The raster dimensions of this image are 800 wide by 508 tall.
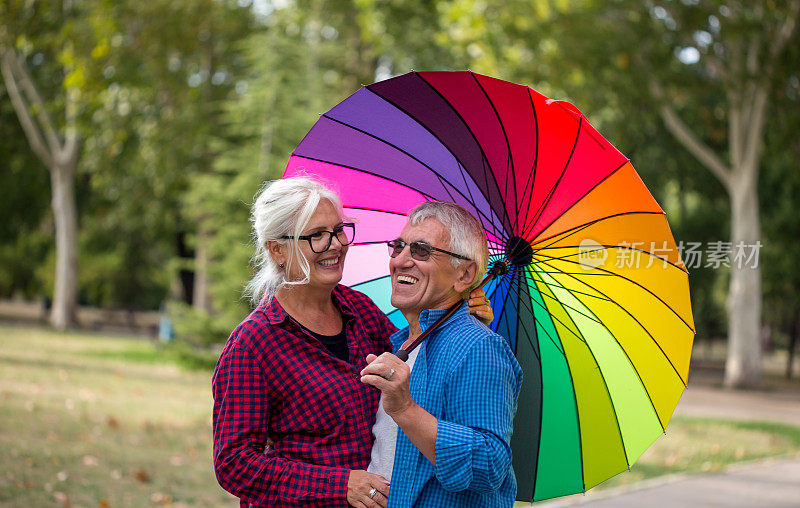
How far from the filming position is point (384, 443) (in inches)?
115

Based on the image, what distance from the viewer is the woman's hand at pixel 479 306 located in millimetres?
3072

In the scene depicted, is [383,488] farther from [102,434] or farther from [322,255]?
[102,434]

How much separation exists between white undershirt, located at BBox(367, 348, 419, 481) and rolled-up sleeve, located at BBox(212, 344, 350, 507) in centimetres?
15

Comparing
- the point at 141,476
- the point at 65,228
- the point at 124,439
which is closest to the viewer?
the point at 141,476

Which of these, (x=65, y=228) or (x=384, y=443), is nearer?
(x=384, y=443)

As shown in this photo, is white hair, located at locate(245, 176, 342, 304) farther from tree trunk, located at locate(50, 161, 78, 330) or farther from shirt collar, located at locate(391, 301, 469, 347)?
tree trunk, located at locate(50, 161, 78, 330)

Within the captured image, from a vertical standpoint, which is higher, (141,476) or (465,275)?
(465,275)

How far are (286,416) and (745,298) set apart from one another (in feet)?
71.4

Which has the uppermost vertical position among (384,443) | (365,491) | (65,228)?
(65,228)

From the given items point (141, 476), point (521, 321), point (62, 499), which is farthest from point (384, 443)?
point (141, 476)

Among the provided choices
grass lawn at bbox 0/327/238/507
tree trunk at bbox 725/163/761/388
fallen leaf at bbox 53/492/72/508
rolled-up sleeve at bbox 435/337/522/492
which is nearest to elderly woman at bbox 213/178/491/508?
rolled-up sleeve at bbox 435/337/522/492

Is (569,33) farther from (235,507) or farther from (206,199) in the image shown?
(235,507)

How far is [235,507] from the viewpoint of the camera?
741 cm

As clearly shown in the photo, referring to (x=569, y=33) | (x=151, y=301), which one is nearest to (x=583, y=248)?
(x=569, y=33)
